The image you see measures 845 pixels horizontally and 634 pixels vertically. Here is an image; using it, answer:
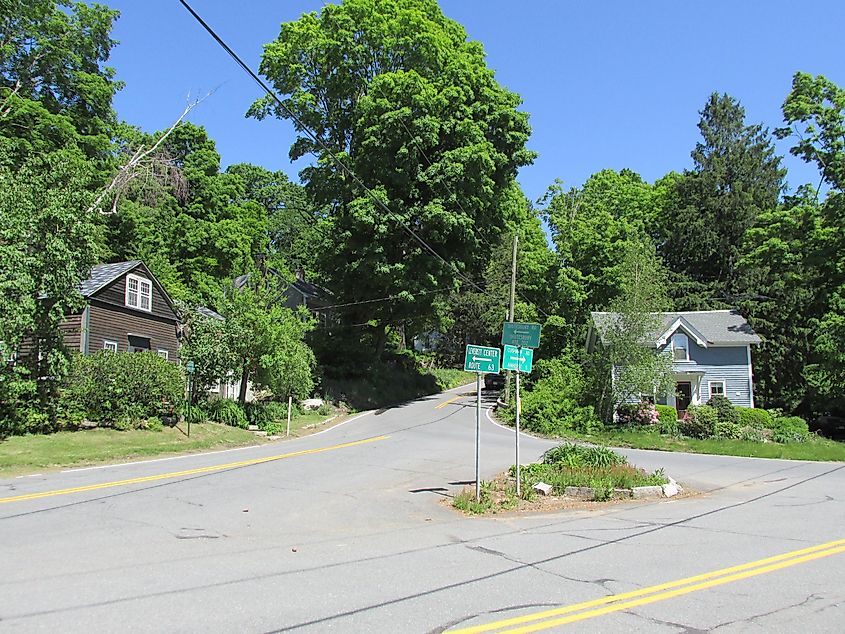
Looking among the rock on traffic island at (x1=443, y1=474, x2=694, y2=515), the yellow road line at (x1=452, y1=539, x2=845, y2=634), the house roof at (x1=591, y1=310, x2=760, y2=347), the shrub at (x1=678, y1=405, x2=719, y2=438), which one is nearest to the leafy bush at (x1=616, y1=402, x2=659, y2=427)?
the shrub at (x1=678, y1=405, x2=719, y2=438)

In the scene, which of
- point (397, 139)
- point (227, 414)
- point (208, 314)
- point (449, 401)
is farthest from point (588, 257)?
point (227, 414)

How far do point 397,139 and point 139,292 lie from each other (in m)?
15.7

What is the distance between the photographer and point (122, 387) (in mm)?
21531

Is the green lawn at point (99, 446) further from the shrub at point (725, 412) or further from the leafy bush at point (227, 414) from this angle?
the shrub at point (725, 412)

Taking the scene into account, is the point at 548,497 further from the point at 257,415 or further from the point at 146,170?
the point at 146,170

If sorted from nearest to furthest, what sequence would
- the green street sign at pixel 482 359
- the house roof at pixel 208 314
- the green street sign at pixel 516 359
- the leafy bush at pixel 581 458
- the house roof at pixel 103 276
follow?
the green street sign at pixel 482 359 < the green street sign at pixel 516 359 < the leafy bush at pixel 581 458 < the house roof at pixel 208 314 < the house roof at pixel 103 276

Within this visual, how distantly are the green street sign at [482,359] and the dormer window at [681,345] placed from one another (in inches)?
1157

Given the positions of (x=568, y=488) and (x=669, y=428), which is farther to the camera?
(x=669, y=428)

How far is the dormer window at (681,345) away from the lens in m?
38.1

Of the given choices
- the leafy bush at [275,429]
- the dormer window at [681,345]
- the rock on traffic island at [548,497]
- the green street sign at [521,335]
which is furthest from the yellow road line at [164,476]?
the dormer window at [681,345]

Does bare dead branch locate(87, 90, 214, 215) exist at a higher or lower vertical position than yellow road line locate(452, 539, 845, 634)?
higher

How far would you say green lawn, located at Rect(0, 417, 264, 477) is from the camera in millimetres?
15668

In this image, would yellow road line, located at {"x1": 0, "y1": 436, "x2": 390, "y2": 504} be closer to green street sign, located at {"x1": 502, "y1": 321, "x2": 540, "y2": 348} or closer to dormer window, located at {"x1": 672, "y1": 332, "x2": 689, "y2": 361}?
green street sign, located at {"x1": 502, "y1": 321, "x2": 540, "y2": 348}

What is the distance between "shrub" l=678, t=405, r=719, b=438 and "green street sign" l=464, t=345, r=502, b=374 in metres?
19.8
